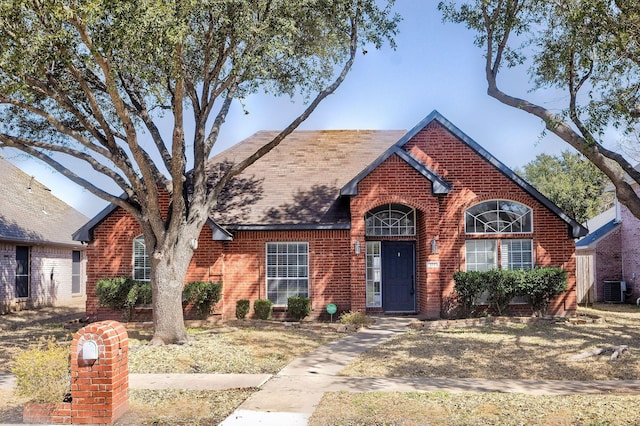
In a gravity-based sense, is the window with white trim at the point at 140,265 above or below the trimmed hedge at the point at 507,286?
above

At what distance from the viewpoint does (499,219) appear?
1789 centimetres

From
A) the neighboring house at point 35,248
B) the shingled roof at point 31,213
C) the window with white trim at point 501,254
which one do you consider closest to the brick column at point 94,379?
the window with white trim at point 501,254

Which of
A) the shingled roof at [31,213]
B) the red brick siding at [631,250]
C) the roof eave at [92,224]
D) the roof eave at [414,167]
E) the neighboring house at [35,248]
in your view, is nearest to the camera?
the roof eave at [414,167]

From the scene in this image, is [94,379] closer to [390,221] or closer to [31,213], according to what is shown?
[390,221]

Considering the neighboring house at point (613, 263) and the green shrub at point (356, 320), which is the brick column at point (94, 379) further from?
the neighboring house at point (613, 263)

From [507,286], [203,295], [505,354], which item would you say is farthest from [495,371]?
[203,295]

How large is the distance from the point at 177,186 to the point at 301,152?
865 cm

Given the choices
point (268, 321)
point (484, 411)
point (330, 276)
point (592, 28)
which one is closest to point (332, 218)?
point (330, 276)

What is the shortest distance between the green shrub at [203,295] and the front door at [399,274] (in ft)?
17.0

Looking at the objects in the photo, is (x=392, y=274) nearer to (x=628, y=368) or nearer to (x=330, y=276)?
(x=330, y=276)

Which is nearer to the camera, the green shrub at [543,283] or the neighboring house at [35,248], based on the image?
the green shrub at [543,283]

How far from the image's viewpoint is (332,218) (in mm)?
17844

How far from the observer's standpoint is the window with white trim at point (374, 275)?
60.3 ft

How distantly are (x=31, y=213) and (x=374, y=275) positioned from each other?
15.2m
